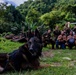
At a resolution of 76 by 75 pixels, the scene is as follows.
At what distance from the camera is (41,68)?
5.75m

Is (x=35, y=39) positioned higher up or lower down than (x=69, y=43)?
higher up

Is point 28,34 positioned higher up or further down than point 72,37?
higher up

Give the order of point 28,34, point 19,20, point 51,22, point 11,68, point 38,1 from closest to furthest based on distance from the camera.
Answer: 1. point 11,68
2. point 28,34
3. point 51,22
4. point 19,20
5. point 38,1

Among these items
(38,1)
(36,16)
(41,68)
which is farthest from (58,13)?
(41,68)

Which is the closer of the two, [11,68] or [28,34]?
[11,68]

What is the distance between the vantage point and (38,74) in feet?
16.8

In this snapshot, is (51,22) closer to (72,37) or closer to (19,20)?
(19,20)

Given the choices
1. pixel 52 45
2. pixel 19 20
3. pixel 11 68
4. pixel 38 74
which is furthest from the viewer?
pixel 19 20

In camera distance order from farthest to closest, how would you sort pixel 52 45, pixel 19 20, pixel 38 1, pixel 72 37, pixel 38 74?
1. pixel 38 1
2. pixel 19 20
3. pixel 52 45
4. pixel 72 37
5. pixel 38 74

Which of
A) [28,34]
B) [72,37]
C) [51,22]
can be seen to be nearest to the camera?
[28,34]

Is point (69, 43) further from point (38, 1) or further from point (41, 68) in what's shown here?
point (38, 1)

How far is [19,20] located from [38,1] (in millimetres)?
25897

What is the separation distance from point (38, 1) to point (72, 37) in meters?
55.8

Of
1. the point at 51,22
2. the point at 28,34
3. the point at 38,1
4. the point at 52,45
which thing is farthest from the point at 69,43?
the point at 38,1
